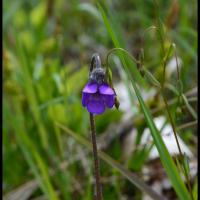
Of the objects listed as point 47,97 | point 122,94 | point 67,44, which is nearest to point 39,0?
point 67,44

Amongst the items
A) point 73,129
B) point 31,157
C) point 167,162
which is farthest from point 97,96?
point 73,129

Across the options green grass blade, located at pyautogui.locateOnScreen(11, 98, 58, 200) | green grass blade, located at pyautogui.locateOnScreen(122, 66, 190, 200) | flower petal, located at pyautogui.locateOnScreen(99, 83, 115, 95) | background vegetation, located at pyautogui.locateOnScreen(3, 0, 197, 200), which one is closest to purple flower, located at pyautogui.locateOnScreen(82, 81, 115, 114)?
flower petal, located at pyautogui.locateOnScreen(99, 83, 115, 95)

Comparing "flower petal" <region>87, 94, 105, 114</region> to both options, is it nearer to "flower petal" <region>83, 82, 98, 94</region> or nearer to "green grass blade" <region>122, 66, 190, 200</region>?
"flower petal" <region>83, 82, 98, 94</region>

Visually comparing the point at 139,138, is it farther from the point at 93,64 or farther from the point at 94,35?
the point at 94,35

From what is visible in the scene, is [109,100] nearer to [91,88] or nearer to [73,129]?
[91,88]

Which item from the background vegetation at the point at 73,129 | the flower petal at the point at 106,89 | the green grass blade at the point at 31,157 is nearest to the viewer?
the flower petal at the point at 106,89

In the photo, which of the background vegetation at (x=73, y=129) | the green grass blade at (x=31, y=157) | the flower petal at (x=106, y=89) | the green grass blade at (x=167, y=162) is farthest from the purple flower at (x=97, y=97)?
the green grass blade at (x=31, y=157)

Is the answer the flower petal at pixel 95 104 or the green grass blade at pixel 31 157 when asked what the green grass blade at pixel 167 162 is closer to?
the flower petal at pixel 95 104
